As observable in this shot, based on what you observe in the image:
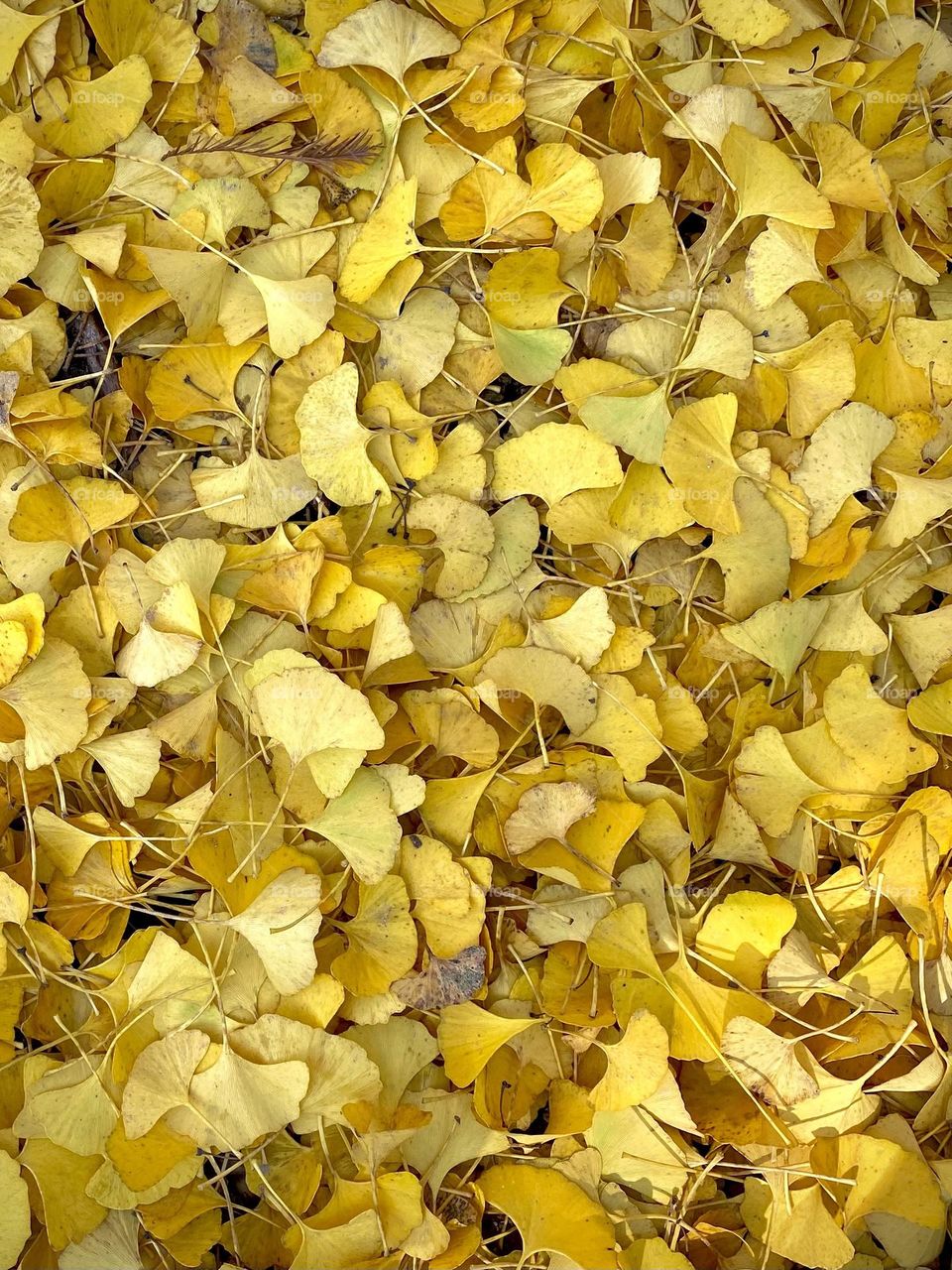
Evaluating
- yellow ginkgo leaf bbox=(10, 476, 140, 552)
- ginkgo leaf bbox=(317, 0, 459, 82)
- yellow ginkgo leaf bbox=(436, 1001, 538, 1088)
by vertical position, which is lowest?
yellow ginkgo leaf bbox=(436, 1001, 538, 1088)

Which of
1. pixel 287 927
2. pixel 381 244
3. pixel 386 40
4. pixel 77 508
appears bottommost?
pixel 287 927

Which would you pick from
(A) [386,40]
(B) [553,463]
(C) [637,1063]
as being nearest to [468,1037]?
(C) [637,1063]

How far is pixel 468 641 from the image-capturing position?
669 mm

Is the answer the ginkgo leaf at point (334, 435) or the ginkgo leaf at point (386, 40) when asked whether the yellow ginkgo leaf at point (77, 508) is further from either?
the ginkgo leaf at point (386, 40)

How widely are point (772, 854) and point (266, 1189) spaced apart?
1.20ft

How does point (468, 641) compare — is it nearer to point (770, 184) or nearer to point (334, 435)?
point (334, 435)

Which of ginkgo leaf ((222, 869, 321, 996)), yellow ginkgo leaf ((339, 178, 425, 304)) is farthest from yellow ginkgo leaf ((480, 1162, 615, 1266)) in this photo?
yellow ginkgo leaf ((339, 178, 425, 304))

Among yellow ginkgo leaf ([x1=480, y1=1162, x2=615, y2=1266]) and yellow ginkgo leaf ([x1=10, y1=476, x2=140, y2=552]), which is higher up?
yellow ginkgo leaf ([x1=10, y1=476, x2=140, y2=552])

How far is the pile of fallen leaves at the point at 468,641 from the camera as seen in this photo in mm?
625

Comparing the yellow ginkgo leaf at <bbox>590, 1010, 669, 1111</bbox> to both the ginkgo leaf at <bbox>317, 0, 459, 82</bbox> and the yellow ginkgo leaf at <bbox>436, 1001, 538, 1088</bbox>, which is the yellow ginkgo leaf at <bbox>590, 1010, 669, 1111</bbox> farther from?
the ginkgo leaf at <bbox>317, 0, 459, 82</bbox>

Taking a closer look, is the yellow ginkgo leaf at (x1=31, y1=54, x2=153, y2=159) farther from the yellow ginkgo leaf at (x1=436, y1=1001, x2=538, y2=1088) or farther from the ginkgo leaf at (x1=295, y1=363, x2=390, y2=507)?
the yellow ginkgo leaf at (x1=436, y1=1001, x2=538, y2=1088)

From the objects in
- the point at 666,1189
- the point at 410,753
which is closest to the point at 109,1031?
the point at 410,753

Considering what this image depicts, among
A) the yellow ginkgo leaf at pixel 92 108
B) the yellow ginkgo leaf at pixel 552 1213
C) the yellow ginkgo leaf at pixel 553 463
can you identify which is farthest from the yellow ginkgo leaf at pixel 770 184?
the yellow ginkgo leaf at pixel 552 1213

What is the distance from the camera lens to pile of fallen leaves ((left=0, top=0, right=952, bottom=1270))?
0.63 metres
